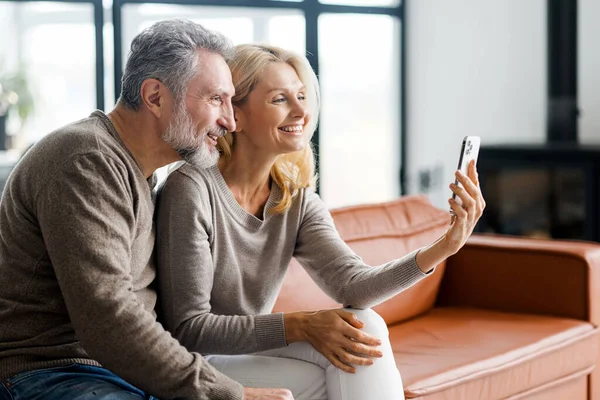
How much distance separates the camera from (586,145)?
5.25m

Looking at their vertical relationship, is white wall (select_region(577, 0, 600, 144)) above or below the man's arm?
above

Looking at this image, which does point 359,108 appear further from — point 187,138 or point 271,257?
point 187,138

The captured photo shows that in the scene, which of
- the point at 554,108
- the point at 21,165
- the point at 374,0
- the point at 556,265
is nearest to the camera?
the point at 21,165

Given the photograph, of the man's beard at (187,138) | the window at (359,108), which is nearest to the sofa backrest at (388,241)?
the man's beard at (187,138)

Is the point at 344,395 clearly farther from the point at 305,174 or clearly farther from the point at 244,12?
the point at 244,12

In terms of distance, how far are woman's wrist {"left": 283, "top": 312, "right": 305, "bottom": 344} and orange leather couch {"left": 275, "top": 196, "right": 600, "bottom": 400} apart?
44 centimetres

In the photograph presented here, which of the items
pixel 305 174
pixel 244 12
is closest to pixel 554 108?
pixel 244 12

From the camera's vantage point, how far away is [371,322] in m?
1.99

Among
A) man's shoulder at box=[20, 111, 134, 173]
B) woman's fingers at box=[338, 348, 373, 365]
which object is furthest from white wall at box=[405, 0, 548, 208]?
man's shoulder at box=[20, 111, 134, 173]

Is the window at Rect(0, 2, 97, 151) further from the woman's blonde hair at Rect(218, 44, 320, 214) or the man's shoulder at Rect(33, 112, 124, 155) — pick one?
the man's shoulder at Rect(33, 112, 124, 155)

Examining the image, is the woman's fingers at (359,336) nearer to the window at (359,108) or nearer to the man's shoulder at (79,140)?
the man's shoulder at (79,140)

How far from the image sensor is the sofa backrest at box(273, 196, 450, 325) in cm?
268

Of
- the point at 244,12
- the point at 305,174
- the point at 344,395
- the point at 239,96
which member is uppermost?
the point at 244,12

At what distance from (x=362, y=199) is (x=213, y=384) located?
15.5 feet
